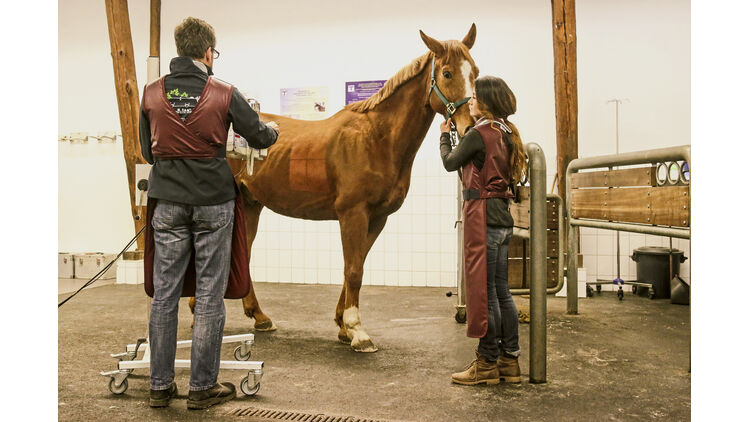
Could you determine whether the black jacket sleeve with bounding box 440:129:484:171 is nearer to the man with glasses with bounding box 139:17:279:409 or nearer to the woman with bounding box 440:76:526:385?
the woman with bounding box 440:76:526:385

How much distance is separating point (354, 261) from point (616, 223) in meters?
1.69

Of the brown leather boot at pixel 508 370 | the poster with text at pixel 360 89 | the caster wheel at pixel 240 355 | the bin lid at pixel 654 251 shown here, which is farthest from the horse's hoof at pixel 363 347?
the poster with text at pixel 360 89

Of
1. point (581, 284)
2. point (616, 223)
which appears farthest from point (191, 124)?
point (581, 284)

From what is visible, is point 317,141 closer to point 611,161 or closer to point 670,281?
point 611,161

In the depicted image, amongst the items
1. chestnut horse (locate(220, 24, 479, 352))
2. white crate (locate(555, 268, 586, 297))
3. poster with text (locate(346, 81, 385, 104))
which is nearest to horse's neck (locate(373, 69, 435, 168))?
chestnut horse (locate(220, 24, 479, 352))

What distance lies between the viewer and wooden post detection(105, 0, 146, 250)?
5.69 meters

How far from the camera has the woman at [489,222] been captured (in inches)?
91.6

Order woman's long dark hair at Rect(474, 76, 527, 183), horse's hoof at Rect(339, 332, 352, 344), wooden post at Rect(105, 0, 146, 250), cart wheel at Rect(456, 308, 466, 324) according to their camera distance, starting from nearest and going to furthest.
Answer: woman's long dark hair at Rect(474, 76, 527, 183) < horse's hoof at Rect(339, 332, 352, 344) < cart wheel at Rect(456, 308, 466, 324) < wooden post at Rect(105, 0, 146, 250)

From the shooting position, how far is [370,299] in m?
4.85

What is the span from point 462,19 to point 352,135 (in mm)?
3050

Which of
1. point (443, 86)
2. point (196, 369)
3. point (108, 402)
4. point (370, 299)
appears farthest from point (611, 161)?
point (108, 402)

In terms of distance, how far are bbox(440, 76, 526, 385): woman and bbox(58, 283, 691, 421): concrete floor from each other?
15 centimetres

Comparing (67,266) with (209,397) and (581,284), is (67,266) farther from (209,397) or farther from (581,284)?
(581,284)

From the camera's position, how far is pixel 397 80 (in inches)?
122
